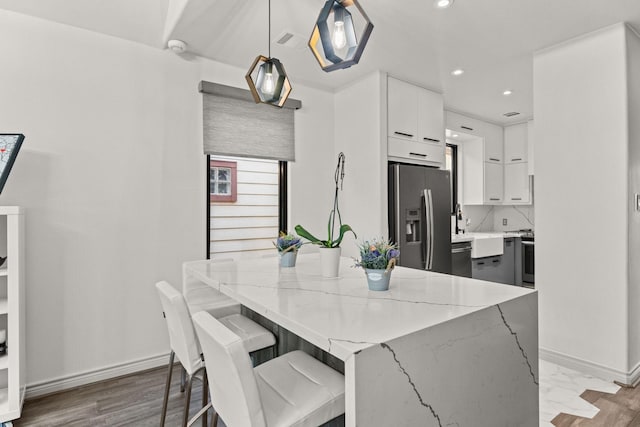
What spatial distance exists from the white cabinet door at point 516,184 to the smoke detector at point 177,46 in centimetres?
454

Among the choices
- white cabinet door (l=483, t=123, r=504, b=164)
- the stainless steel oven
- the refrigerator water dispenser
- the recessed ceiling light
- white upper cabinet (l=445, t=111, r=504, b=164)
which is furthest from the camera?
white cabinet door (l=483, t=123, r=504, b=164)

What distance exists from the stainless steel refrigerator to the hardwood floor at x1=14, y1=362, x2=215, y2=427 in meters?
2.13

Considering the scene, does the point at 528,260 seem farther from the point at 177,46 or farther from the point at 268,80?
the point at 177,46

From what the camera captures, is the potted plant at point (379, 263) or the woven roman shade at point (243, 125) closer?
the potted plant at point (379, 263)

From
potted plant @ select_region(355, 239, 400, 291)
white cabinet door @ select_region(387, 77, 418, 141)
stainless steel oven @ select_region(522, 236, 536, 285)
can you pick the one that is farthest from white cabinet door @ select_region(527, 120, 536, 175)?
potted plant @ select_region(355, 239, 400, 291)

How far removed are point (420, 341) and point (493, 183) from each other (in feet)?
15.4

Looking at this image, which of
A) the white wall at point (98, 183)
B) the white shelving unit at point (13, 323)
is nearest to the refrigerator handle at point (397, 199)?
the white wall at point (98, 183)

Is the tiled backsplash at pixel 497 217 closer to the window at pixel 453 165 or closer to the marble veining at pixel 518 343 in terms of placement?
the window at pixel 453 165

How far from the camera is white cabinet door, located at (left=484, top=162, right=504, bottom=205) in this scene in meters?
4.98

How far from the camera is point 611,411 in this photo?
6.93 ft

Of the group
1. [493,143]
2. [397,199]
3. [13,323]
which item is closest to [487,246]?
[493,143]

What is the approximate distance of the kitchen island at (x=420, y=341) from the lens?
0.92 m

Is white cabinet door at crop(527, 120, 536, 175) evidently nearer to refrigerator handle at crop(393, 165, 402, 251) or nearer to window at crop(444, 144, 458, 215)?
window at crop(444, 144, 458, 215)

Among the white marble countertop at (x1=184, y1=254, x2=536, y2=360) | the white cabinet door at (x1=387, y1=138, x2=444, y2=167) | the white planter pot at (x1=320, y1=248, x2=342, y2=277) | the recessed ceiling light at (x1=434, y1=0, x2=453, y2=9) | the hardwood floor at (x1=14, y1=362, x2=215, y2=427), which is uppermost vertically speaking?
the recessed ceiling light at (x1=434, y1=0, x2=453, y2=9)
